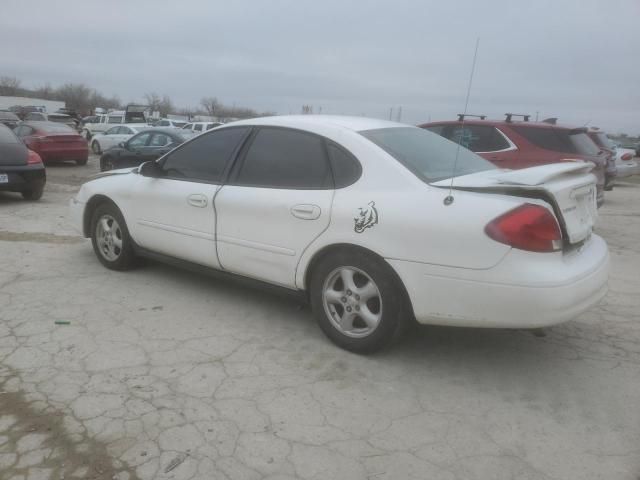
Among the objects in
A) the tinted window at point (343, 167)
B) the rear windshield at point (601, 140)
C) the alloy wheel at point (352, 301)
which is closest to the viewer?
the alloy wheel at point (352, 301)

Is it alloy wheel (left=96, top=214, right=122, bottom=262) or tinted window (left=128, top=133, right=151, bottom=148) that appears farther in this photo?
tinted window (left=128, top=133, right=151, bottom=148)

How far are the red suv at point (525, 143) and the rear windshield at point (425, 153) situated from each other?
3676 mm

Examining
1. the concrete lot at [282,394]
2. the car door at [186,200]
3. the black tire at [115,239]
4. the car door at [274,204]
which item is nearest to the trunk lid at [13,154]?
the black tire at [115,239]

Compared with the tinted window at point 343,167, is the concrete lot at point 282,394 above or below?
below

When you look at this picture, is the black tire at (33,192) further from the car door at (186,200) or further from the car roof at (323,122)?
the car roof at (323,122)

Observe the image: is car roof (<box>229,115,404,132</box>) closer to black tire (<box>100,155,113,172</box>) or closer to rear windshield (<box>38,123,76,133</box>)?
black tire (<box>100,155,113,172</box>)

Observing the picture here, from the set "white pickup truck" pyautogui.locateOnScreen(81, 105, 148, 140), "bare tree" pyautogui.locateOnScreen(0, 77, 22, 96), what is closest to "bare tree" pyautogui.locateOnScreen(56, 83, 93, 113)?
"bare tree" pyautogui.locateOnScreen(0, 77, 22, 96)

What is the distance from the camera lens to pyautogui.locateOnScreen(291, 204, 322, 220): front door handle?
3.48 meters

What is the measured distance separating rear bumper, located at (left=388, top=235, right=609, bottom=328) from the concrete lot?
467 millimetres

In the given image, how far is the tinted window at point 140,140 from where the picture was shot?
45.8 ft

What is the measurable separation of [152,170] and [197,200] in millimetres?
727

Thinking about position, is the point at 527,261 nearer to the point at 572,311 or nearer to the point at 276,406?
the point at 572,311

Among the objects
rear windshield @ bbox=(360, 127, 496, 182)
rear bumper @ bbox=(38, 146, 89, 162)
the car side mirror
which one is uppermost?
rear windshield @ bbox=(360, 127, 496, 182)

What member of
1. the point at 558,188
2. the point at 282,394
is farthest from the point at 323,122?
the point at 282,394
